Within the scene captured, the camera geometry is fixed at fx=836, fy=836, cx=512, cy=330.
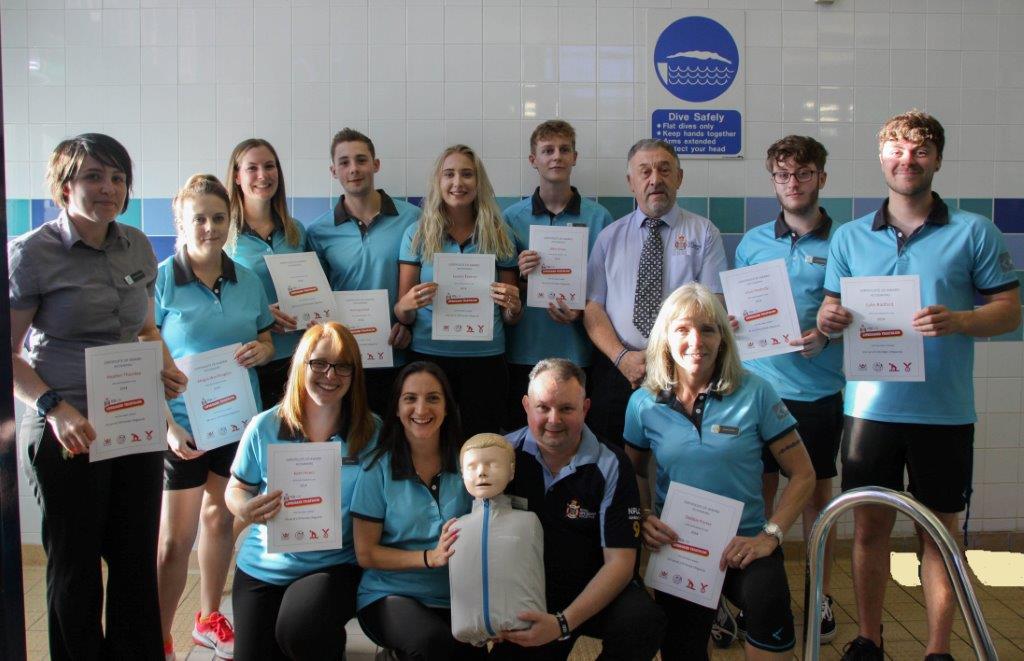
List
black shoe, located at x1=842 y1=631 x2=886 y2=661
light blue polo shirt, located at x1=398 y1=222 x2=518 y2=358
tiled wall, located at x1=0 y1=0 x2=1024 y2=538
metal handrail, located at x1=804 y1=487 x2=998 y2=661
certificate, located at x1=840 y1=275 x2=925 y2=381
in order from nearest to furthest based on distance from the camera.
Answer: metal handrail, located at x1=804 y1=487 x2=998 y2=661, certificate, located at x1=840 y1=275 x2=925 y2=381, black shoe, located at x1=842 y1=631 x2=886 y2=661, light blue polo shirt, located at x1=398 y1=222 x2=518 y2=358, tiled wall, located at x1=0 y1=0 x2=1024 y2=538

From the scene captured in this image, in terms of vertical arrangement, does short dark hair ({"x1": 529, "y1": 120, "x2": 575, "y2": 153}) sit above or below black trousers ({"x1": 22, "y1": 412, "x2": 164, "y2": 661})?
above

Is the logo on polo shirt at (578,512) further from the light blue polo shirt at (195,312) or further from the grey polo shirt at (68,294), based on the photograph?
the grey polo shirt at (68,294)

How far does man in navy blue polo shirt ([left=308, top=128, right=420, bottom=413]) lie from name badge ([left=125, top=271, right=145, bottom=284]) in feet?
4.13

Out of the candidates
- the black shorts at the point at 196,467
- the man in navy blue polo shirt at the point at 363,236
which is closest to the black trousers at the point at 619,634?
the black shorts at the point at 196,467

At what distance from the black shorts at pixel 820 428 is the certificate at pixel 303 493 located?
199cm

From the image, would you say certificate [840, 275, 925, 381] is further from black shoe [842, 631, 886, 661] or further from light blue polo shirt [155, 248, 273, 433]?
light blue polo shirt [155, 248, 273, 433]

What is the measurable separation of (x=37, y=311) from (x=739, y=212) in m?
3.52

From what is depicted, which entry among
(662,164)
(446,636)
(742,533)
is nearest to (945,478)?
(742,533)

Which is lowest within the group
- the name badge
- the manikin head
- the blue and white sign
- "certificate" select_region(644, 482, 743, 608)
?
"certificate" select_region(644, 482, 743, 608)

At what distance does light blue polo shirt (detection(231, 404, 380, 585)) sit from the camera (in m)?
2.88

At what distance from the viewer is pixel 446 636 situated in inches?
104

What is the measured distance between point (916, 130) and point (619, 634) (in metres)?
2.15

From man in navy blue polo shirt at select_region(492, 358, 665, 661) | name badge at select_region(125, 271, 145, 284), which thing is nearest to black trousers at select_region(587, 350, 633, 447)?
man in navy blue polo shirt at select_region(492, 358, 665, 661)

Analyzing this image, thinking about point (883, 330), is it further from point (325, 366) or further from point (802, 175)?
point (325, 366)
